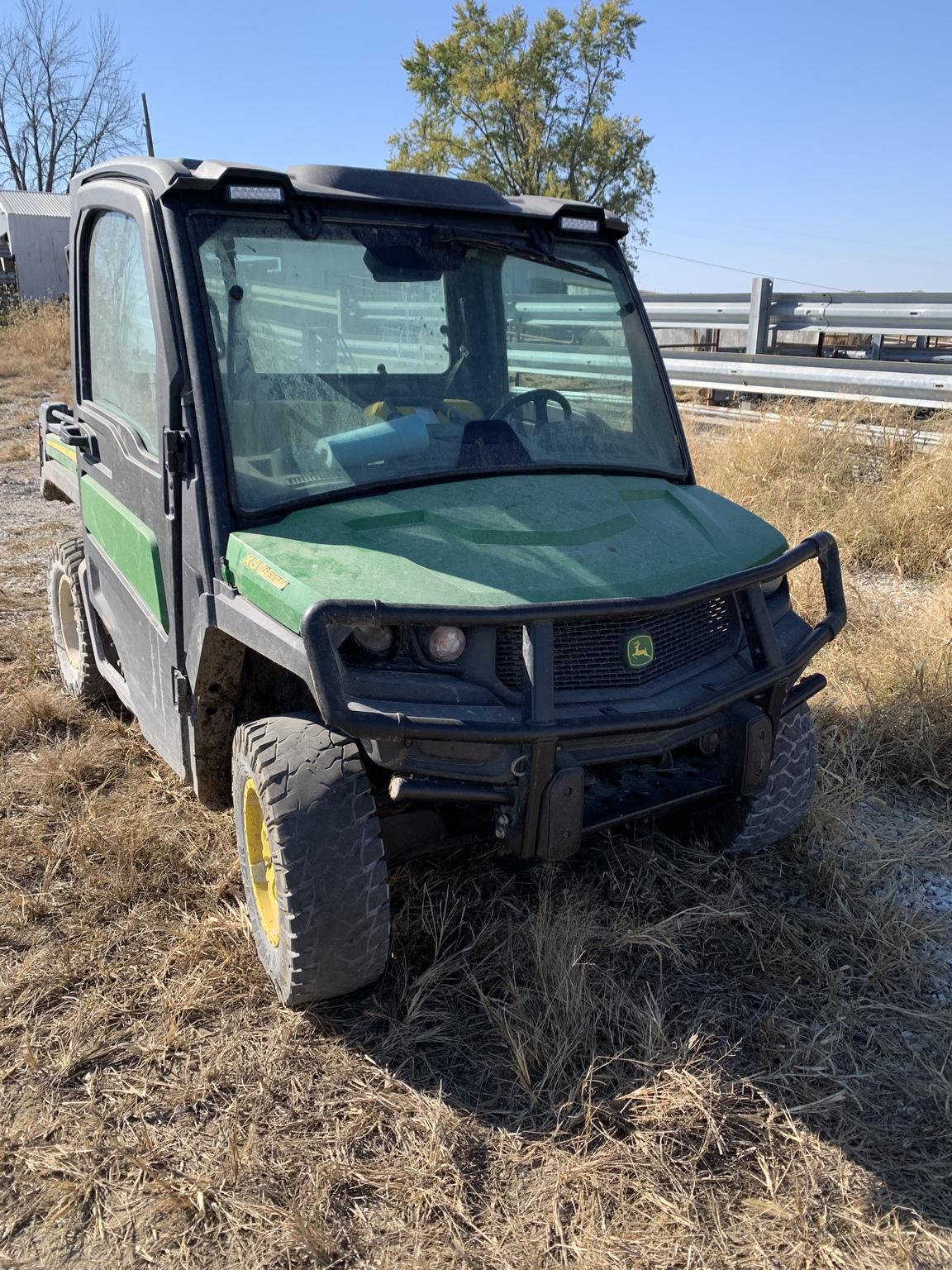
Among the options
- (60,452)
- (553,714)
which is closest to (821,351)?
(60,452)

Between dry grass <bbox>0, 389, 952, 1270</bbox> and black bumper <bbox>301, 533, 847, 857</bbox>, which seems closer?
dry grass <bbox>0, 389, 952, 1270</bbox>

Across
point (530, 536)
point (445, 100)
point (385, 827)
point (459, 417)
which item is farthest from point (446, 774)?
point (445, 100)

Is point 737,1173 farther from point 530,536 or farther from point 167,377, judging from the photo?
point 167,377

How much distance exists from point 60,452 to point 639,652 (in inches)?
115

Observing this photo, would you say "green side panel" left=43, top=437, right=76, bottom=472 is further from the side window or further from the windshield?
the windshield

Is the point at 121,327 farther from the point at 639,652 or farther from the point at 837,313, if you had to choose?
the point at 837,313

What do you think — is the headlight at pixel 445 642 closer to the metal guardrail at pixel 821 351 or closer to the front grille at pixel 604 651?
the front grille at pixel 604 651

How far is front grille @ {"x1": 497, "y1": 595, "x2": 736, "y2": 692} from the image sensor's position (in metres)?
2.53

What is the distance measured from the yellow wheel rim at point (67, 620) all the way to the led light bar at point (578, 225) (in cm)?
263

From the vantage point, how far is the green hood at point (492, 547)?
8.06 ft

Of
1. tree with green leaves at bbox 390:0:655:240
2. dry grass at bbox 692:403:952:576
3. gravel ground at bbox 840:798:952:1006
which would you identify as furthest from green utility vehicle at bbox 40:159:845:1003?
tree with green leaves at bbox 390:0:655:240

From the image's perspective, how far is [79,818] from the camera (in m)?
3.67

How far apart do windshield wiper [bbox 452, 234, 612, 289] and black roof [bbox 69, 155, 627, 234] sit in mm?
86

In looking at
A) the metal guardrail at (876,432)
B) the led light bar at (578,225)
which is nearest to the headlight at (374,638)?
the led light bar at (578,225)
